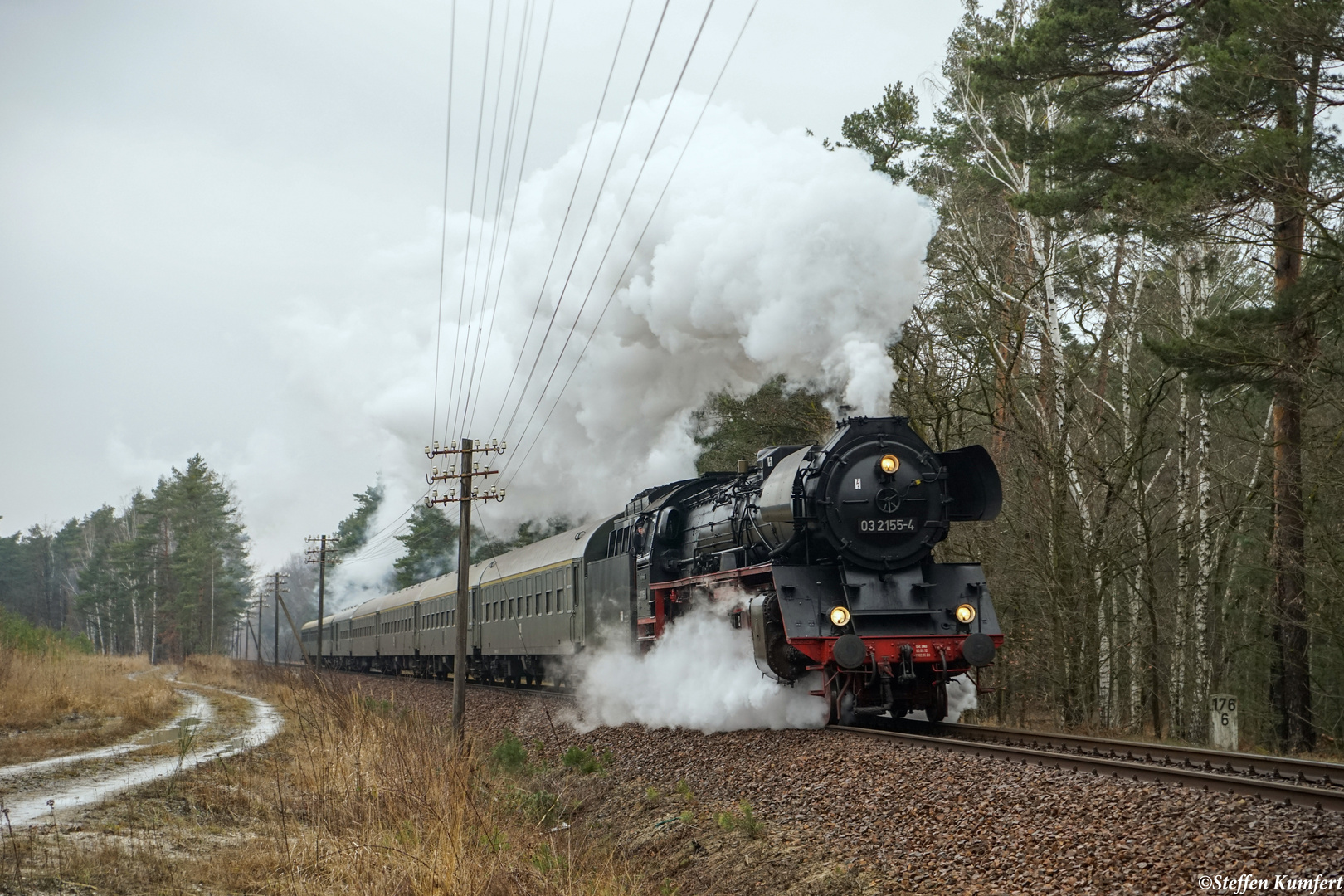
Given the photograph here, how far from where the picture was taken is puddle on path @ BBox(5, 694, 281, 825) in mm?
8625

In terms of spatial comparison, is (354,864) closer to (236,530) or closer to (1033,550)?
(1033,550)

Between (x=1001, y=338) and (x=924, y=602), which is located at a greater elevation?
(x=1001, y=338)

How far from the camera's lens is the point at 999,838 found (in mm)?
6105

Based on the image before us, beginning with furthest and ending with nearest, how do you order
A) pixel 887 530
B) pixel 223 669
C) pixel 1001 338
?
pixel 223 669 → pixel 1001 338 → pixel 887 530

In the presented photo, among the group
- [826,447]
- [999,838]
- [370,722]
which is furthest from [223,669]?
[999,838]

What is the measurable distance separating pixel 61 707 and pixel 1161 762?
59.8 ft

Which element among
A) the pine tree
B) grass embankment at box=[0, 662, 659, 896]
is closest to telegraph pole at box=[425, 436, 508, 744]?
grass embankment at box=[0, 662, 659, 896]

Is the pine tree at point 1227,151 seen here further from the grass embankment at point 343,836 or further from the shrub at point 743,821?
the grass embankment at point 343,836

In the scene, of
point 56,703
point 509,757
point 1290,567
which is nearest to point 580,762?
point 509,757

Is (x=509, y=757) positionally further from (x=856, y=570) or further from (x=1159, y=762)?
(x=1159, y=762)

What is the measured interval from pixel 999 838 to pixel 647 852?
9.27 feet

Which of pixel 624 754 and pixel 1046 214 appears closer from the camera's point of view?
pixel 624 754

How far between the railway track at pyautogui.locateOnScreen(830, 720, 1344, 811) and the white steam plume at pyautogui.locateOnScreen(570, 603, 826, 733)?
36.7 inches

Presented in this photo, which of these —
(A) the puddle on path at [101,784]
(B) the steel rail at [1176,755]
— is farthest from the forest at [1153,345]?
(A) the puddle on path at [101,784]
